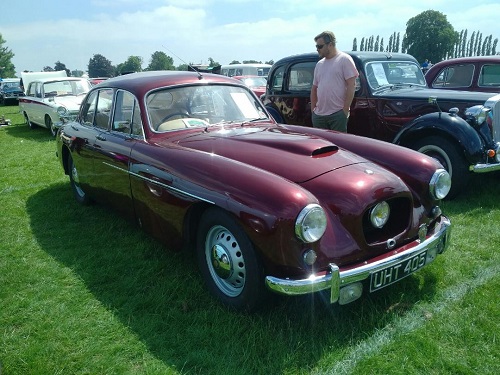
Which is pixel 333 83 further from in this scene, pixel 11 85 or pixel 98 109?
pixel 11 85

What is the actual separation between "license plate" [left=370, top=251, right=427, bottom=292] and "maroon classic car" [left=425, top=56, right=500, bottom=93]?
532cm

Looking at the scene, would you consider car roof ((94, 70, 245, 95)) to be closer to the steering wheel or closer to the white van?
the steering wheel

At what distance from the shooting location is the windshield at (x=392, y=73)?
6277 millimetres

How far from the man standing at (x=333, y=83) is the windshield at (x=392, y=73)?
1.04 metres

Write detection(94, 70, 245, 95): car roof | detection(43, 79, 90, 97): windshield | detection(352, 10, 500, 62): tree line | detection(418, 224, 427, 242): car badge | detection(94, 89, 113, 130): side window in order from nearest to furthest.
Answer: detection(418, 224, 427, 242): car badge, detection(94, 70, 245, 95): car roof, detection(94, 89, 113, 130): side window, detection(43, 79, 90, 97): windshield, detection(352, 10, 500, 62): tree line

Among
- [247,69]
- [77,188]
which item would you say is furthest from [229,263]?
[247,69]

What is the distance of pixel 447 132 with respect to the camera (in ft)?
16.6

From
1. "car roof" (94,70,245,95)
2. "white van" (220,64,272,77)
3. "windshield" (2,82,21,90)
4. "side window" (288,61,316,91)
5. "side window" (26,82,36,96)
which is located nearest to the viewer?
"car roof" (94,70,245,95)

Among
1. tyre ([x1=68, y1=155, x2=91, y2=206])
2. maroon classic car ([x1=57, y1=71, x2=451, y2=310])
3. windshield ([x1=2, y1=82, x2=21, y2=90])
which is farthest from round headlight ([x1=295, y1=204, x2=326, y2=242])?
windshield ([x1=2, y1=82, x2=21, y2=90])

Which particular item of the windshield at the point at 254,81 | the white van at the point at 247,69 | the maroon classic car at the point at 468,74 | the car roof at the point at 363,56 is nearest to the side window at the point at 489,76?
the maroon classic car at the point at 468,74

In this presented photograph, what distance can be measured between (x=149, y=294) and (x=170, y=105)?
66.1 inches

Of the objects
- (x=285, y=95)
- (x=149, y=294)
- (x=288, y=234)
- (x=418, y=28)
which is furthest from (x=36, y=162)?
(x=418, y=28)

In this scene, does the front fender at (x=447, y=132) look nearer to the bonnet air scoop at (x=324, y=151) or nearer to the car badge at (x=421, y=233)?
the bonnet air scoop at (x=324, y=151)

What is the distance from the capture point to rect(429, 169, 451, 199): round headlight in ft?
10.5
